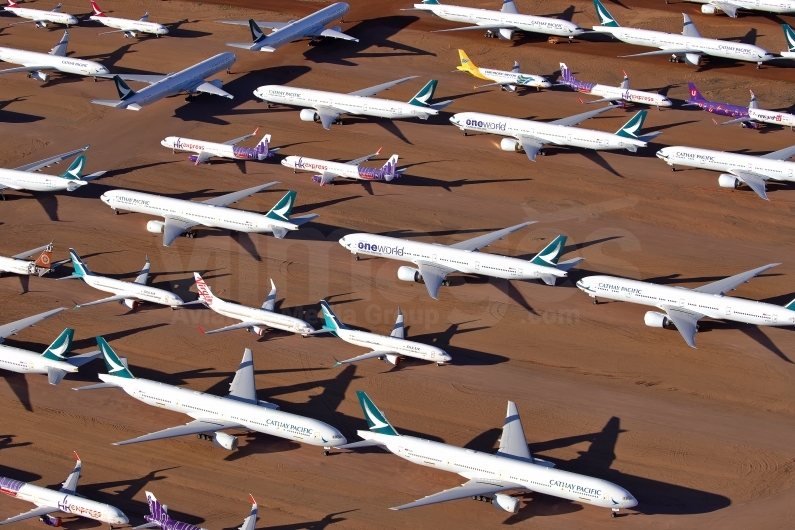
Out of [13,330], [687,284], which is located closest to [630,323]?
[687,284]

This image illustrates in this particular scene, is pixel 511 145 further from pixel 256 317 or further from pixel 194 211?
pixel 256 317

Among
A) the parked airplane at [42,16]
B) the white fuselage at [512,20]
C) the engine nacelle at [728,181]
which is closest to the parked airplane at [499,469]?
the engine nacelle at [728,181]

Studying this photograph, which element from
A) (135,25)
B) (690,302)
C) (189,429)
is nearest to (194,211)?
(189,429)

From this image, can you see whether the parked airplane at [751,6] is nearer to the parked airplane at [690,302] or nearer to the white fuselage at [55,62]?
the parked airplane at [690,302]

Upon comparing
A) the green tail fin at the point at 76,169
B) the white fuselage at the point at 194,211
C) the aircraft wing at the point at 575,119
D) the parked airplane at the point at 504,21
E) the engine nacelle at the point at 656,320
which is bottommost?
the engine nacelle at the point at 656,320

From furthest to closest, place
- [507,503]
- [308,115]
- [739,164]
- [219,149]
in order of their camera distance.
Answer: [308,115] < [219,149] < [739,164] < [507,503]

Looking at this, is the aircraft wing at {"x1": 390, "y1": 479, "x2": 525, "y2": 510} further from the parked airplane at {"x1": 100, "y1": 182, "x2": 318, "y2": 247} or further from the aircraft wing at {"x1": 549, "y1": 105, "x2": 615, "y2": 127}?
the aircraft wing at {"x1": 549, "y1": 105, "x2": 615, "y2": 127}
